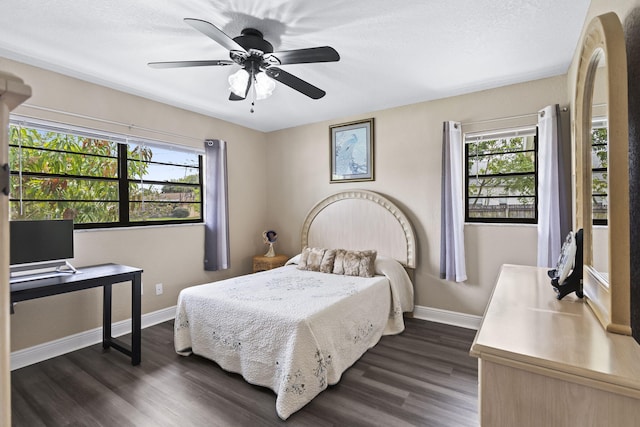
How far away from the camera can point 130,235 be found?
3219mm

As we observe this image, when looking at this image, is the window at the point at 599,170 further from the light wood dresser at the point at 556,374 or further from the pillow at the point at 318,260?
the pillow at the point at 318,260

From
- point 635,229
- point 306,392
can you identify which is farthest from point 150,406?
point 635,229

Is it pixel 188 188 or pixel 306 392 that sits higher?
pixel 188 188

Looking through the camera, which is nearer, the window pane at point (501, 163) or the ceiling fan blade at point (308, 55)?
the ceiling fan blade at point (308, 55)

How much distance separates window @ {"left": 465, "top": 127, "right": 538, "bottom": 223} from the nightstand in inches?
94.6

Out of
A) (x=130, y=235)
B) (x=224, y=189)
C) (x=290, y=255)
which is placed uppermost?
(x=224, y=189)

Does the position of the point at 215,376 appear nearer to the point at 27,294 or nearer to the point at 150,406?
the point at 150,406

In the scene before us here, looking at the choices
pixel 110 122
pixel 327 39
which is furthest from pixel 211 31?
→ pixel 110 122

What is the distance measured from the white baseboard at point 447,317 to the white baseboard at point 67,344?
2.98 m

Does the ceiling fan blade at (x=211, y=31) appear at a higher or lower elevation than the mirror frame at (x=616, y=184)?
higher

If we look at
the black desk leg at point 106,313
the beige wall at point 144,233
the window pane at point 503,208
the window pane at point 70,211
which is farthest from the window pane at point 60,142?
the window pane at point 503,208

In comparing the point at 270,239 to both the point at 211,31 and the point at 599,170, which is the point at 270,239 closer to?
the point at 211,31

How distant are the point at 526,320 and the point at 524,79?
8.75 ft

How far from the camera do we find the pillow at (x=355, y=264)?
3.29m
